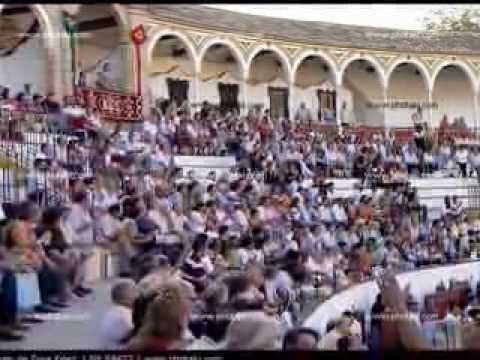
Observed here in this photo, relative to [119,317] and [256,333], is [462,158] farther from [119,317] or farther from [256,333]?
[119,317]

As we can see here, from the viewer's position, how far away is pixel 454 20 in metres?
6.45

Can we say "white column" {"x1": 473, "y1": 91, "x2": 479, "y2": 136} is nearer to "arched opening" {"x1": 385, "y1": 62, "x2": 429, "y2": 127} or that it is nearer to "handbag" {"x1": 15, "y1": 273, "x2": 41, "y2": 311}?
"arched opening" {"x1": 385, "y1": 62, "x2": 429, "y2": 127}

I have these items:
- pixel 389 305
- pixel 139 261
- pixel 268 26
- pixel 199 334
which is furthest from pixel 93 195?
pixel 389 305

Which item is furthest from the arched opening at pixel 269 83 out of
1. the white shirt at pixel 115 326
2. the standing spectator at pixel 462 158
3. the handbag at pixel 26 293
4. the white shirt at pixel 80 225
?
the handbag at pixel 26 293

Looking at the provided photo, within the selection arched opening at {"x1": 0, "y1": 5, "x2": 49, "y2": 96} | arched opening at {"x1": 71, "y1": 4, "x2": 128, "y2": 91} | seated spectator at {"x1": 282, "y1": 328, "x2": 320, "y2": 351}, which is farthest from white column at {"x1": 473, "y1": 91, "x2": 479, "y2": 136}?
arched opening at {"x1": 0, "y1": 5, "x2": 49, "y2": 96}

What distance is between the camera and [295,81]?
688cm

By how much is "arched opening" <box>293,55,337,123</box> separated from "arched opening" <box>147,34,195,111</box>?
26.5 inches

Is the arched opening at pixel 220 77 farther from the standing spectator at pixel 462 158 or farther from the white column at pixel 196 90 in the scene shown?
the standing spectator at pixel 462 158

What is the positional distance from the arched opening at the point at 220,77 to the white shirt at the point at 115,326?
1.34 m

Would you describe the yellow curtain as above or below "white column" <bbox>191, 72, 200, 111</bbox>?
above

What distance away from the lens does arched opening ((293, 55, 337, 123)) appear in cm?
672

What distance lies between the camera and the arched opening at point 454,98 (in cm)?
654

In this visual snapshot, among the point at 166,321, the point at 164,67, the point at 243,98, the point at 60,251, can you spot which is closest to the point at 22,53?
the point at 164,67

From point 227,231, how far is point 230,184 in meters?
0.28
